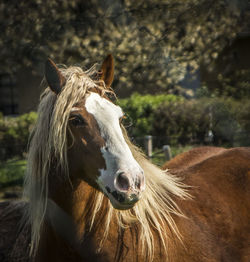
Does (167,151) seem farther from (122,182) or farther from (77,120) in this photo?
(122,182)

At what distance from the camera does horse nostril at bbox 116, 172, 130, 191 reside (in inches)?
76.9

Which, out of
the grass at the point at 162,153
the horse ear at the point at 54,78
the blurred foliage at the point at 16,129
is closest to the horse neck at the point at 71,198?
the horse ear at the point at 54,78

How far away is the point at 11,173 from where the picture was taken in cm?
922

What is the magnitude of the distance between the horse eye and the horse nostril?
0.38m

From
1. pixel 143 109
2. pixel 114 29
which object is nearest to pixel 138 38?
pixel 114 29

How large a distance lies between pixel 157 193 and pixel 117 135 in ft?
2.16

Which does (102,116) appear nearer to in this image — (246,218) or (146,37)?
(246,218)

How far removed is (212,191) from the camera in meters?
2.87

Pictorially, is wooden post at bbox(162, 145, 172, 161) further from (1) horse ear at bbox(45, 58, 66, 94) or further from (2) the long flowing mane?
(1) horse ear at bbox(45, 58, 66, 94)

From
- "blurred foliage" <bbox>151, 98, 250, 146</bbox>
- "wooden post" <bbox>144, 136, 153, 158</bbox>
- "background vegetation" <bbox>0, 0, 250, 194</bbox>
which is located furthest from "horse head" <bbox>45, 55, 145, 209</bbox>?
"wooden post" <bbox>144, 136, 153, 158</bbox>

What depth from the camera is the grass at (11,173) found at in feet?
29.7

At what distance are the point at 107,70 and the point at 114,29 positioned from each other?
5016mm

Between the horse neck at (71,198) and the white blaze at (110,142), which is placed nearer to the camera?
the white blaze at (110,142)

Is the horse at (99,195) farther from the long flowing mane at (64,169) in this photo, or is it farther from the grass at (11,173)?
the grass at (11,173)
